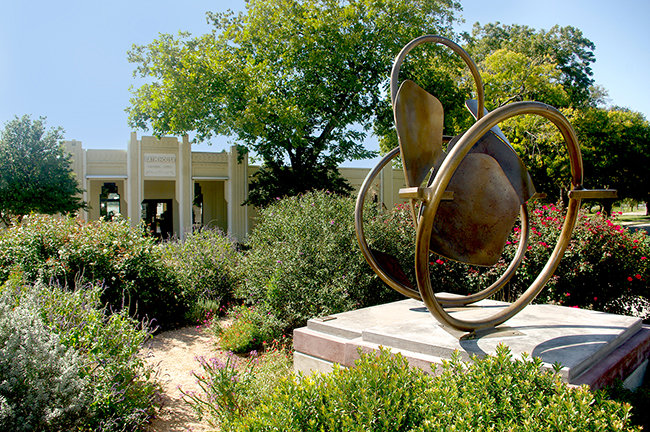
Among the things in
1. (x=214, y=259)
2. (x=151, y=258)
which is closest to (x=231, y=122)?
(x=214, y=259)

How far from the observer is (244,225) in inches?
965

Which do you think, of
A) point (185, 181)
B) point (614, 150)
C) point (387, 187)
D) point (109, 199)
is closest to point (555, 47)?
point (614, 150)

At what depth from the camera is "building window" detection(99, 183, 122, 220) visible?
26.6 meters

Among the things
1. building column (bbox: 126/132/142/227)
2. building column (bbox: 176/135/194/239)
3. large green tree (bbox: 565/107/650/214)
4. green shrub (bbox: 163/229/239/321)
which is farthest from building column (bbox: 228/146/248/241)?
large green tree (bbox: 565/107/650/214)

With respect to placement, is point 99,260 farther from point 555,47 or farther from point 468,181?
point 555,47

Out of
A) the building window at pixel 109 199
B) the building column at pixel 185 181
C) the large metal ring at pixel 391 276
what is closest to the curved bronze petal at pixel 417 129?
the large metal ring at pixel 391 276

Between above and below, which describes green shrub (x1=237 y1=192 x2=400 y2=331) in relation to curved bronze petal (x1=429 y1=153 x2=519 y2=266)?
below

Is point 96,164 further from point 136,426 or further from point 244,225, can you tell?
point 136,426

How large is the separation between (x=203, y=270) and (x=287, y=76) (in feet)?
44.0

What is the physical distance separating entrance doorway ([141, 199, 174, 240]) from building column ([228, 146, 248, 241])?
6.27 m

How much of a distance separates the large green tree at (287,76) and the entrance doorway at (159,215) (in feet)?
23.2

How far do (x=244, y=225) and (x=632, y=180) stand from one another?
2692cm

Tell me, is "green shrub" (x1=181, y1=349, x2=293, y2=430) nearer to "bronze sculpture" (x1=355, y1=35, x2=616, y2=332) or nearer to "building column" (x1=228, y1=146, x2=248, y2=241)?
"bronze sculpture" (x1=355, y1=35, x2=616, y2=332)

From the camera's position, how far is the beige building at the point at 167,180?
21484 millimetres
